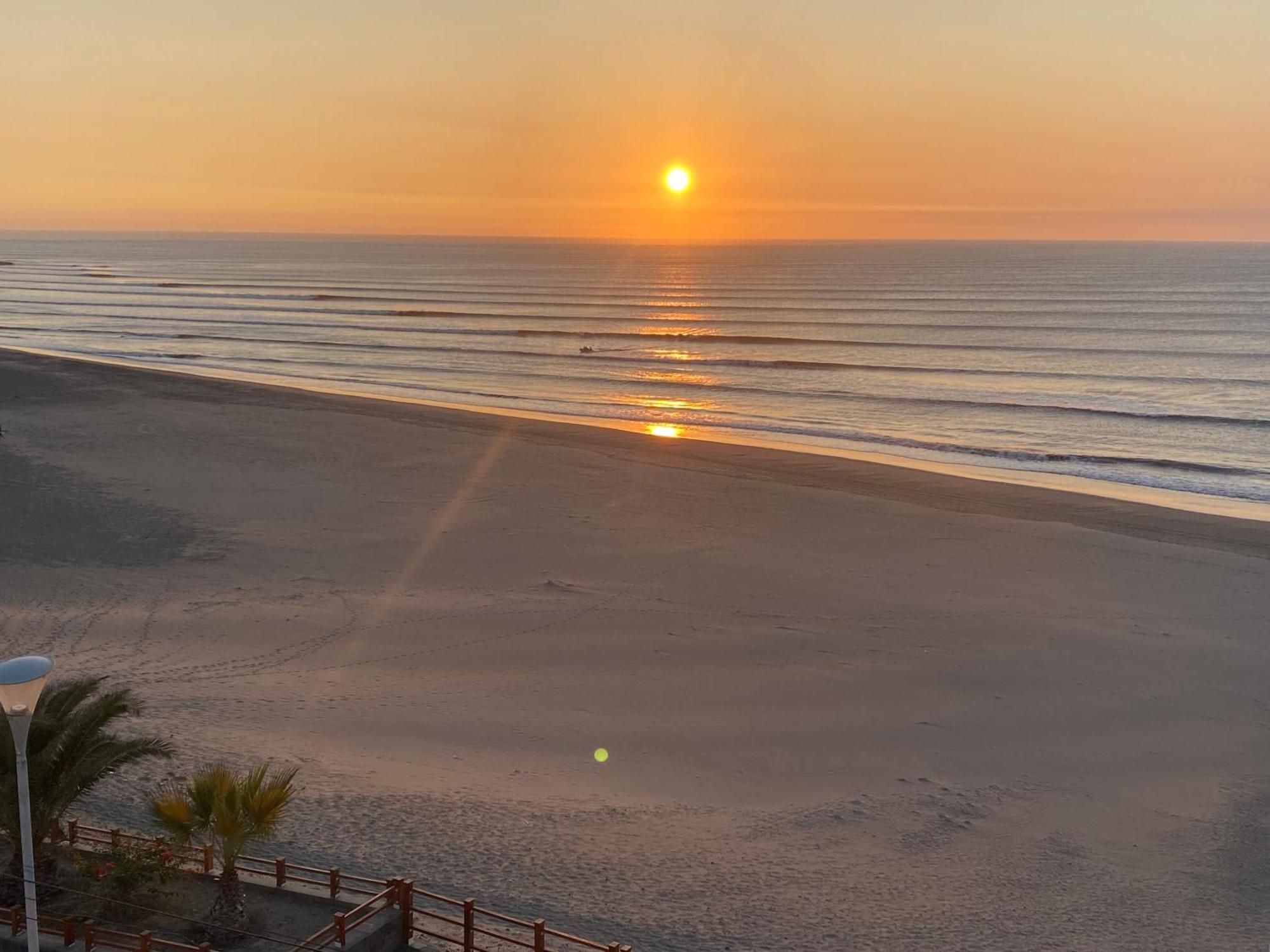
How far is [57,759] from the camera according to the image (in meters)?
10.5

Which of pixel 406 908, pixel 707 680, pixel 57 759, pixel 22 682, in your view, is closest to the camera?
pixel 22 682

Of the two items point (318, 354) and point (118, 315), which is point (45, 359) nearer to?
point (318, 354)

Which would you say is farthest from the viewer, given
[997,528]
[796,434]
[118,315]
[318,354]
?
[118,315]

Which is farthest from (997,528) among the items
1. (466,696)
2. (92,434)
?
(92,434)

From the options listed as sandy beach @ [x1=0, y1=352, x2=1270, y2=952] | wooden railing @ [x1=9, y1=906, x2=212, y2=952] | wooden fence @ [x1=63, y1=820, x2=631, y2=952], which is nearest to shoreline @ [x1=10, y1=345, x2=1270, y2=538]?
sandy beach @ [x1=0, y1=352, x2=1270, y2=952]

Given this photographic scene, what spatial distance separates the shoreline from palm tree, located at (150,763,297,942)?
80.0 feet

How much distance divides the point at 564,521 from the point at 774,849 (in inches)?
541

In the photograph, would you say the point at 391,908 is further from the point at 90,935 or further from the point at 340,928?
the point at 90,935

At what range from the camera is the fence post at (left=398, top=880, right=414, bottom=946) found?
992 cm

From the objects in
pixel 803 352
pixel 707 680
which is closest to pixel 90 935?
pixel 707 680

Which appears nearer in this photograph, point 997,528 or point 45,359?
point 997,528

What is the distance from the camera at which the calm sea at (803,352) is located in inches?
1533

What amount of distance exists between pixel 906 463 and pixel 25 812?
29006 millimetres

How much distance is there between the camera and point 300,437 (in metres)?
33.8
